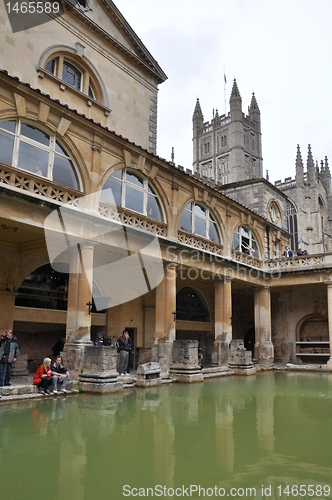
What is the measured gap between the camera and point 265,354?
23781 mm

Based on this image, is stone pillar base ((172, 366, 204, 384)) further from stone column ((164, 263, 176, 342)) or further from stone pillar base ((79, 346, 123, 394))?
stone pillar base ((79, 346, 123, 394))

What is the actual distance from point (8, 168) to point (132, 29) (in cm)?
1194

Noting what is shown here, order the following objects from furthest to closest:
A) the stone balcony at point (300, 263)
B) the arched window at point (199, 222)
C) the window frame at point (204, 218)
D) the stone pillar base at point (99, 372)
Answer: the stone balcony at point (300, 263) < the window frame at point (204, 218) < the arched window at point (199, 222) < the stone pillar base at point (99, 372)

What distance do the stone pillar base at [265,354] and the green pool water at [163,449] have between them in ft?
43.8

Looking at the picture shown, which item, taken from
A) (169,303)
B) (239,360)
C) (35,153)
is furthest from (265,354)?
(35,153)

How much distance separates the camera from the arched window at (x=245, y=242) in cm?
2310

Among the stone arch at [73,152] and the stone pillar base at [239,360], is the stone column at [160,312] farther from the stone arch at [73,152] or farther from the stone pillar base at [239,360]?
the stone arch at [73,152]

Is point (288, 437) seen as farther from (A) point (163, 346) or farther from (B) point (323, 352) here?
(B) point (323, 352)

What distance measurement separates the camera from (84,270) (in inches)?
538

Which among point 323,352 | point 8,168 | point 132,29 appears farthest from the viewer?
point 323,352

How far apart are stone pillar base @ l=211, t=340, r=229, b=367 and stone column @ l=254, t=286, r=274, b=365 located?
4692 millimetres

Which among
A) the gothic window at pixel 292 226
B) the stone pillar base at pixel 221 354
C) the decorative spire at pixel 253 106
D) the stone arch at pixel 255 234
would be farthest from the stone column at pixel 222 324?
the decorative spire at pixel 253 106

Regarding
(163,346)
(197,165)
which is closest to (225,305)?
(163,346)

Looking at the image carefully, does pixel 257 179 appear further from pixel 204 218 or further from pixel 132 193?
pixel 132 193
